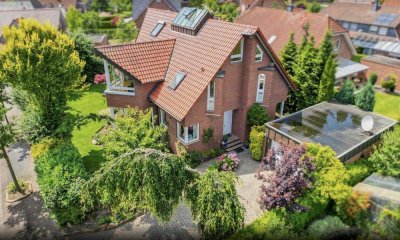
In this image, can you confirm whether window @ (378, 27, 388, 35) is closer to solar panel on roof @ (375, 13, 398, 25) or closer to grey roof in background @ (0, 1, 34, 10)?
solar panel on roof @ (375, 13, 398, 25)

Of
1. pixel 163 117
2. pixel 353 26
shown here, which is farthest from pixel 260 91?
pixel 353 26

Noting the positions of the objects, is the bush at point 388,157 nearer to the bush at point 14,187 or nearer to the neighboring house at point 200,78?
the neighboring house at point 200,78

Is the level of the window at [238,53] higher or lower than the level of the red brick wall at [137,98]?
higher

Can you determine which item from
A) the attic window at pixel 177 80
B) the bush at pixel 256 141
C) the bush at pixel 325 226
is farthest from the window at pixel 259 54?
the bush at pixel 325 226

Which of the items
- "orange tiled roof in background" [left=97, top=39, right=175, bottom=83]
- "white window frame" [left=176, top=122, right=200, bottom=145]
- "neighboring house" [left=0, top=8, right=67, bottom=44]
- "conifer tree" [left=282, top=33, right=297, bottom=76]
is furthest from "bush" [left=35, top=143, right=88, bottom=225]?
"neighboring house" [left=0, top=8, right=67, bottom=44]

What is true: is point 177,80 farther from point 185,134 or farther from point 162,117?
point 185,134

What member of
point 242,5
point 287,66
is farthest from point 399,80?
point 242,5
